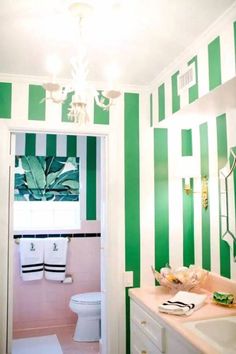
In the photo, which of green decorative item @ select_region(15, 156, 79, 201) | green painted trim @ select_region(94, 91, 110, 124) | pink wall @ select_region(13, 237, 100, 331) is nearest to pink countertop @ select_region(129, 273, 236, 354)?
green painted trim @ select_region(94, 91, 110, 124)

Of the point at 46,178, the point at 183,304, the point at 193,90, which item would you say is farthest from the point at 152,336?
the point at 46,178

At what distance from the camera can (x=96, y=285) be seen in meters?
4.14

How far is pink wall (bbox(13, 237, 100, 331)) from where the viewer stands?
3.89 meters

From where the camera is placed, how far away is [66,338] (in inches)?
144

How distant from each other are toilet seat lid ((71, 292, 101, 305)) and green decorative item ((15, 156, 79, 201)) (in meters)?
1.19

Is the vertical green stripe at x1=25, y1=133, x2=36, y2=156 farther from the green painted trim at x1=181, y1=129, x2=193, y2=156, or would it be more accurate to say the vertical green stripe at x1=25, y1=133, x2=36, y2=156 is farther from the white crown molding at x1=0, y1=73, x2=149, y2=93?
the green painted trim at x1=181, y1=129, x2=193, y2=156

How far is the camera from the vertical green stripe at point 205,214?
2.53 m

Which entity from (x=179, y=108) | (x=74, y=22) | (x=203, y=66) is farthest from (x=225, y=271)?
(x=74, y=22)

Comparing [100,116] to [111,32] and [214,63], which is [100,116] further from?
[214,63]

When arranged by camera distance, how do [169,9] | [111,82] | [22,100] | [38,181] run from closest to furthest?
[111,82], [169,9], [22,100], [38,181]

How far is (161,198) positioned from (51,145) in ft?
6.24

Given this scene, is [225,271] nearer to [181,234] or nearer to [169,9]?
[181,234]

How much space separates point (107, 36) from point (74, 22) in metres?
0.24

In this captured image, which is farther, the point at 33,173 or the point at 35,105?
the point at 33,173
